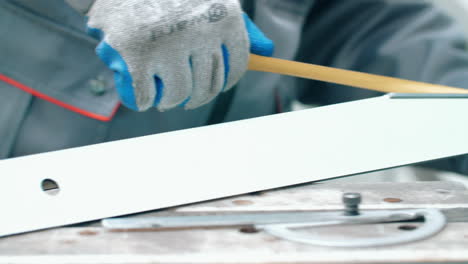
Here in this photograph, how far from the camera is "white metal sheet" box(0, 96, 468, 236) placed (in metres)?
0.64

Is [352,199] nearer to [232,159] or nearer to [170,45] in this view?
[232,159]

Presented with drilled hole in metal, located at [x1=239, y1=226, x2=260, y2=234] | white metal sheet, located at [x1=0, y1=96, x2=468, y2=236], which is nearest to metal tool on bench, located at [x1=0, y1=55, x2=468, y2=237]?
white metal sheet, located at [x1=0, y1=96, x2=468, y2=236]

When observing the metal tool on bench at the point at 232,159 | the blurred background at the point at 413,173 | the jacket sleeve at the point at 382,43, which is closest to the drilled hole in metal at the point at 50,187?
the metal tool on bench at the point at 232,159

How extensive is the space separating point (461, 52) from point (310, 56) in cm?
39

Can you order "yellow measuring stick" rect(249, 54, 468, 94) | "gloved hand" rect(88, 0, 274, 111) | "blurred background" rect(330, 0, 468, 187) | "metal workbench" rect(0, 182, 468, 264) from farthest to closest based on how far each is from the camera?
"blurred background" rect(330, 0, 468, 187) → "yellow measuring stick" rect(249, 54, 468, 94) → "gloved hand" rect(88, 0, 274, 111) → "metal workbench" rect(0, 182, 468, 264)

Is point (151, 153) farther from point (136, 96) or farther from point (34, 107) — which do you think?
point (34, 107)

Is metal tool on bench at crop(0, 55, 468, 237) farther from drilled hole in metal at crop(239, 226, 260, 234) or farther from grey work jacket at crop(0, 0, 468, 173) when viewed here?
grey work jacket at crop(0, 0, 468, 173)

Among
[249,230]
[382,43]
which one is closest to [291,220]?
[249,230]

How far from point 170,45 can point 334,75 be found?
0.89 feet

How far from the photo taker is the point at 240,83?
1052 mm

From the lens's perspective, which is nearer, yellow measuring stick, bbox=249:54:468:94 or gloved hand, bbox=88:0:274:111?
gloved hand, bbox=88:0:274:111

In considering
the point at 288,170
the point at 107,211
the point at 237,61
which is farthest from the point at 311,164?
the point at 107,211

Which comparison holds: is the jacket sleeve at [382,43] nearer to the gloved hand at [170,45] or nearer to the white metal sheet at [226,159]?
the white metal sheet at [226,159]

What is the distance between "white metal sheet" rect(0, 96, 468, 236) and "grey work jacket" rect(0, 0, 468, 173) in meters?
0.25
